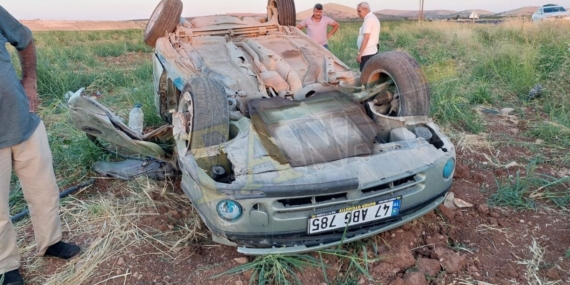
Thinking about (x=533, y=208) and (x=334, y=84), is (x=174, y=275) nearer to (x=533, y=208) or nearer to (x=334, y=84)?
(x=334, y=84)

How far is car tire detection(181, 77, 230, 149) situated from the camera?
8.94 ft

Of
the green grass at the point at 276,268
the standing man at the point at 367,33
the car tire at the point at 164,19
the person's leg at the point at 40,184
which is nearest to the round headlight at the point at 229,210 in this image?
the green grass at the point at 276,268

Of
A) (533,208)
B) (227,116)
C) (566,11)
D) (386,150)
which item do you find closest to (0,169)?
(227,116)

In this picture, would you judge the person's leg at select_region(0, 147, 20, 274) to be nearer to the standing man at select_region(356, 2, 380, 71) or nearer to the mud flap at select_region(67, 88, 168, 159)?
the mud flap at select_region(67, 88, 168, 159)

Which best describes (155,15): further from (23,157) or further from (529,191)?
(529,191)

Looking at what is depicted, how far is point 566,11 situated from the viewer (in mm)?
20000

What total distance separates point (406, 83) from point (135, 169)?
2473mm

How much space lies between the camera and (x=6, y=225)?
98.0 inches

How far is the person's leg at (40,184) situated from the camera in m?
2.54

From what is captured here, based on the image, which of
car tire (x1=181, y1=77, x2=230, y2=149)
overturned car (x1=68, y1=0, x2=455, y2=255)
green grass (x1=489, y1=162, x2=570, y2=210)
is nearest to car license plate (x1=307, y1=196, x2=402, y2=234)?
overturned car (x1=68, y1=0, x2=455, y2=255)

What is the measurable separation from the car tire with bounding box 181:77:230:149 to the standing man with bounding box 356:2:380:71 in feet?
12.3

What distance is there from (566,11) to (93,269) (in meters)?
23.4

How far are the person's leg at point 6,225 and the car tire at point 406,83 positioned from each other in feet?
8.50

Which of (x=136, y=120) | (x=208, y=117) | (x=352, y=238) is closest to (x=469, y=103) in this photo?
(x=352, y=238)
